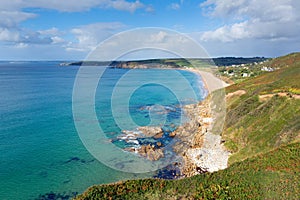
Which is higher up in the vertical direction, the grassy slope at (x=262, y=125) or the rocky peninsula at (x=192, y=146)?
the grassy slope at (x=262, y=125)

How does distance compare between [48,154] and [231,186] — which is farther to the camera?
[48,154]

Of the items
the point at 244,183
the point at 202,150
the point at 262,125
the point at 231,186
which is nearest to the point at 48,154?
the point at 202,150

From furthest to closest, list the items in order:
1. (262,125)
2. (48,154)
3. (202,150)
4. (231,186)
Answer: (48,154), (202,150), (262,125), (231,186)

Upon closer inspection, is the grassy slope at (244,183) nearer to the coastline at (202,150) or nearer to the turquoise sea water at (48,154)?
the coastline at (202,150)

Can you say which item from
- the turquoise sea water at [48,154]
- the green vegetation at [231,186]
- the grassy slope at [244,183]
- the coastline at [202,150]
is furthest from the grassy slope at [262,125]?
the turquoise sea water at [48,154]

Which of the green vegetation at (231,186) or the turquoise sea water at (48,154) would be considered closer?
the green vegetation at (231,186)

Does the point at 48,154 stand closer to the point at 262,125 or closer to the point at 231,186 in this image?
the point at 231,186

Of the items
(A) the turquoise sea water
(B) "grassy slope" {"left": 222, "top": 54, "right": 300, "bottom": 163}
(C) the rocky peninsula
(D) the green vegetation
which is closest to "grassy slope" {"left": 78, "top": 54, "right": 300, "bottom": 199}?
(D) the green vegetation

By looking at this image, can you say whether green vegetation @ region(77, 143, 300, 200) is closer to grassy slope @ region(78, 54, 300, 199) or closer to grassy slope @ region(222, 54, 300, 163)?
grassy slope @ region(78, 54, 300, 199)

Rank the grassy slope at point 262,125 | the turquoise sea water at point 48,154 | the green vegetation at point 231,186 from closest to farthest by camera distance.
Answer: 1. the green vegetation at point 231,186
2. the turquoise sea water at point 48,154
3. the grassy slope at point 262,125

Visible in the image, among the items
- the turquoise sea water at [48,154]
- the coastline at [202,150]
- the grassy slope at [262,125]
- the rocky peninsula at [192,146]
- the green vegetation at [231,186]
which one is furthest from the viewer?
the rocky peninsula at [192,146]

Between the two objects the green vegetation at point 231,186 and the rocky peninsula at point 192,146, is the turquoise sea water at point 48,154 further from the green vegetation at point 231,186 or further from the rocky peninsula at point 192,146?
the green vegetation at point 231,186

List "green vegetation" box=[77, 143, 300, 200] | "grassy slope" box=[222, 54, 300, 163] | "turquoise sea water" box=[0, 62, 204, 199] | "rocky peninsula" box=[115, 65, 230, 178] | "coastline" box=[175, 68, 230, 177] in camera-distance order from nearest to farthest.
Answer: "green vegetation" box=[77, 143, 300, 200]
"turquoise sea water" box=[0, 62, 204, 199]
"grassy slope" box=[222, 54, 300, 163]
"coastline" box=[175, 68, 230, 177]
"rocky peninsula" box=[115, 65, 230, 178]
